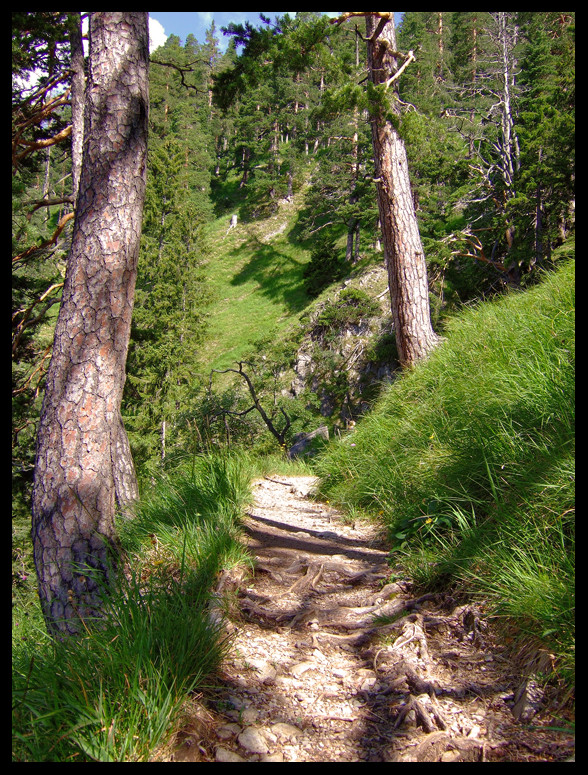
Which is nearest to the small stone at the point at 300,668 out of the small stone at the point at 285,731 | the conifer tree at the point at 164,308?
the small stone at the point at 285,731

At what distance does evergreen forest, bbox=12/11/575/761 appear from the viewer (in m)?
1.80

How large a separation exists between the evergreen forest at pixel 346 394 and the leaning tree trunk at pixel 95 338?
30 centimetres

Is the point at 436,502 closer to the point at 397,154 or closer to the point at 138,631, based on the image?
the point at 138,631

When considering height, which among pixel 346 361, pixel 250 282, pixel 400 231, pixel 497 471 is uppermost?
pixel 250 282

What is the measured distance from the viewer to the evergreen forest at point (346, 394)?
1.80m

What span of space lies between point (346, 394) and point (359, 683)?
15436 mm

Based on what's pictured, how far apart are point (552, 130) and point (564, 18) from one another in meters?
12.9

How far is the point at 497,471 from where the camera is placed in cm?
251

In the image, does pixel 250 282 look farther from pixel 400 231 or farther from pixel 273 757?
pixel 273 757

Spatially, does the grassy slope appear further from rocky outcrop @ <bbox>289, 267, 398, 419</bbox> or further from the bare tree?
the bare tree

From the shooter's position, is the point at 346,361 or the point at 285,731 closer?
the point at 285,731

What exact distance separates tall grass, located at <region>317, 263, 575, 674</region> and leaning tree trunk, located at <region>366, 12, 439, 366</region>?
1.21 meters

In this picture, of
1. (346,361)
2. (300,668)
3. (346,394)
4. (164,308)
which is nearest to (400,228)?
(300,668)
